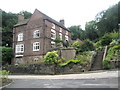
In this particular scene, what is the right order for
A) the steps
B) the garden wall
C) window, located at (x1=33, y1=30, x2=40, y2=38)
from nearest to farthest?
1. the steps
2. the garden wall
3. window, located at (x1=33, y1=30, x2=40, y2=38)

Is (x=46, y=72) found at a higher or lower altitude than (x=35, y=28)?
lower

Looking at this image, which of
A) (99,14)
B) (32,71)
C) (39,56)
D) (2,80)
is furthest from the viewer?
(99,14)

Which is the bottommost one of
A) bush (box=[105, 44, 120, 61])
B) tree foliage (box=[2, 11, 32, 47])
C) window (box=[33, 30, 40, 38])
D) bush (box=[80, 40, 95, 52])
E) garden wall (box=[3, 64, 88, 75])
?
garden wall (box=[3, 64, 88, 75])

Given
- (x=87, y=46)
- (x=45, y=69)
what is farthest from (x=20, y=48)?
(x=87, y=46)

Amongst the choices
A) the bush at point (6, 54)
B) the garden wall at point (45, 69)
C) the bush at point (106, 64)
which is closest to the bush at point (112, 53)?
the bush at point (106, 64)

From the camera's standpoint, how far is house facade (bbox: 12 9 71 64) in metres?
33.4

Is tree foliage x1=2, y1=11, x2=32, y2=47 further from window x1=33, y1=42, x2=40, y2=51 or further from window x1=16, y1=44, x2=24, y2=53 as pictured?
window x1=33, y1=42, x2=40, y2=51

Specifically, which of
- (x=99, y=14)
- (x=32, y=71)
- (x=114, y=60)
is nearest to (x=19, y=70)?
(x=32, y=71)

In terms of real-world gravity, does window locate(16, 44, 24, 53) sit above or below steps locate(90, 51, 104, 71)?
above

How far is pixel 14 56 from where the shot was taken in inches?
1439

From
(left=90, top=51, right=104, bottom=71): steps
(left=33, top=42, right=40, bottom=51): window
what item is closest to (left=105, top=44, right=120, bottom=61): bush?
(left=90, top=51, right=104, bottom=71): steps

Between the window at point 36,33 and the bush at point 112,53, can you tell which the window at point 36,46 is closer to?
the window at point 36,33

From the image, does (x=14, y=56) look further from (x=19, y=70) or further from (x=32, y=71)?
(x=32, y=71)

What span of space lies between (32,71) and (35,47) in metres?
10.5
